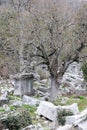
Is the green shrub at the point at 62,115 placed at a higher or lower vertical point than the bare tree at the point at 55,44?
lower

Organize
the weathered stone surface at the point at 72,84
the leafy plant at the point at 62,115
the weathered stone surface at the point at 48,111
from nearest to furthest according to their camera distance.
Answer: the leafy plant at the point at 62,115, the weathered stone surface at the point at 48,111, the weathered stone surface at the point at 72,84

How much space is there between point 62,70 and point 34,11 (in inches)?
177

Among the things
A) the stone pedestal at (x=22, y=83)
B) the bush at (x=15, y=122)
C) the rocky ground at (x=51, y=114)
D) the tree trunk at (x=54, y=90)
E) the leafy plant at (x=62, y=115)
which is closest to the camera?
the rocky ground at (x=51, y=114)

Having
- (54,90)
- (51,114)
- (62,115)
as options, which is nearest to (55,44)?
(54,90)

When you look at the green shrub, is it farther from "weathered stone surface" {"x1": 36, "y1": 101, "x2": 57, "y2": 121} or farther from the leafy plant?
"weathered stone surface" {"x1": 36, "y1": 101, "x2": 57, "y2": 121}

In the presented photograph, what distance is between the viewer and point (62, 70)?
2188 centimetres

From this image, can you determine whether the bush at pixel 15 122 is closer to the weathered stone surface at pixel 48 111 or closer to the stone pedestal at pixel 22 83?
the weathered stone surface at pixel 48 111

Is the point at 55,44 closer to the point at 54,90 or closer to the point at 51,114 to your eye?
the point at 54,90

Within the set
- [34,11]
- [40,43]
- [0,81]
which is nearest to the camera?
[40,43]

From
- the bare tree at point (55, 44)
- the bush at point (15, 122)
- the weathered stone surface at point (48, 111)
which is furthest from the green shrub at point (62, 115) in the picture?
the bare tree at point (55, 44)

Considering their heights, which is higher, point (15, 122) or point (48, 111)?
point (15, 122)

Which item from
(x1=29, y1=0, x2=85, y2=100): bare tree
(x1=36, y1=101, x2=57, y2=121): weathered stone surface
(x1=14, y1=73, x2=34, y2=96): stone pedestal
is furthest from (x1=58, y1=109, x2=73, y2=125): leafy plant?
A: (x1=14, y1=73, x2=34, y2=96): stone pedestal

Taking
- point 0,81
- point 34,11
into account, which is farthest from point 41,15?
point 0,81

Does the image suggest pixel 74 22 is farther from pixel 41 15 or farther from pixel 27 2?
pixel 27 2
